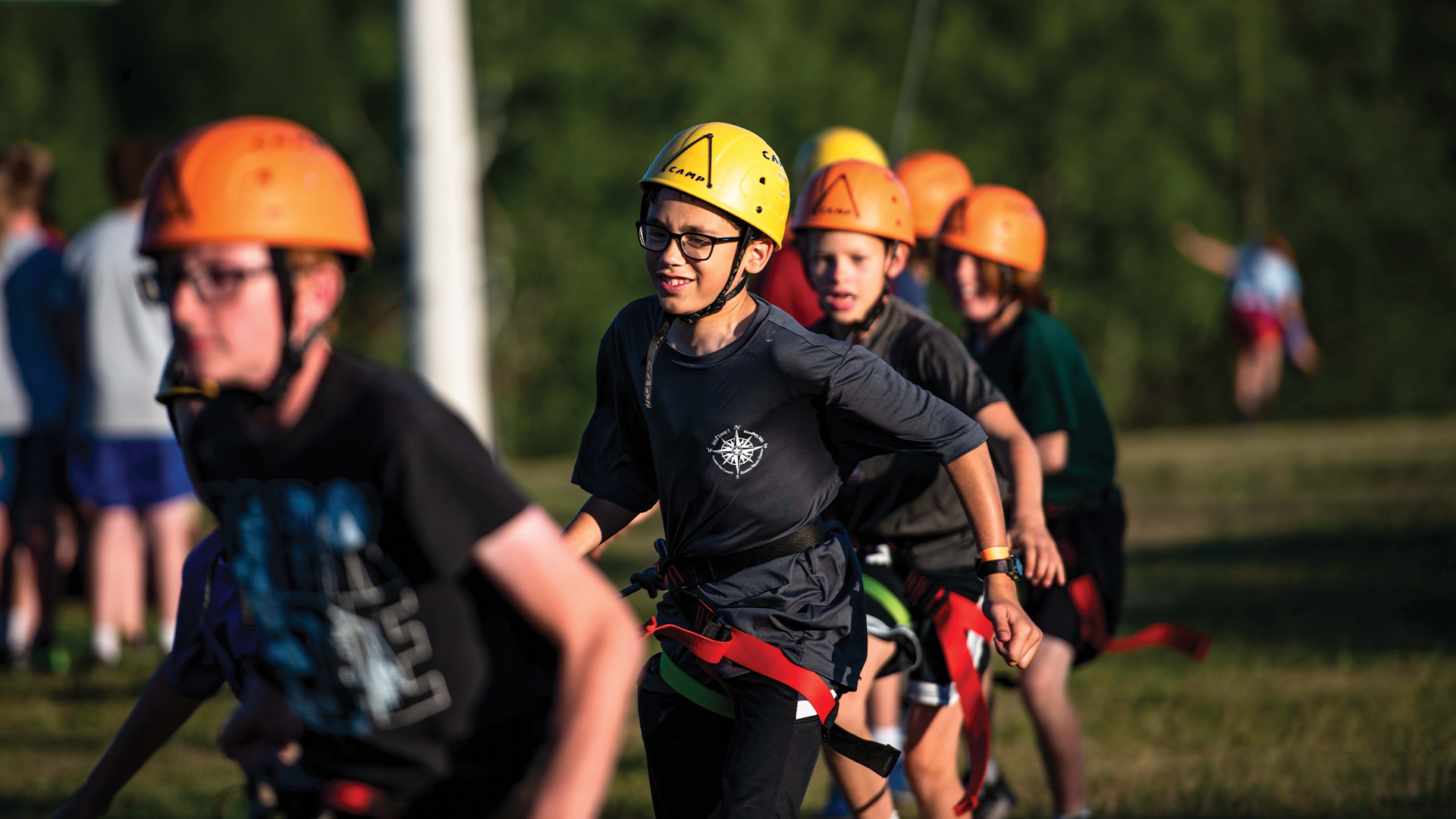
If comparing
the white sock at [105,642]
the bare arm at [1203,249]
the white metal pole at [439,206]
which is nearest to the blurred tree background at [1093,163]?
the bare arm at [1203,249]

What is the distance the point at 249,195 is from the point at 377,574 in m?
0.68

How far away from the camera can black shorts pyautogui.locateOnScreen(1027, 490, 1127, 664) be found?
18.1 feet

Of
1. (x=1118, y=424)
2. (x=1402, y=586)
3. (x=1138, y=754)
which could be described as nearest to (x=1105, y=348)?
(x=1118, y=424)

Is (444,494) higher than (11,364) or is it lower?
higher

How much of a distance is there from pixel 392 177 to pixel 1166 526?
2108 centimetres

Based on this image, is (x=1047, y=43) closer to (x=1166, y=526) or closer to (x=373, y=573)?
(x=1166, y=526)

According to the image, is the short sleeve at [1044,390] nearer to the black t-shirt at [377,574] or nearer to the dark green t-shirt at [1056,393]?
the dark green t-shirt at [1056,393]

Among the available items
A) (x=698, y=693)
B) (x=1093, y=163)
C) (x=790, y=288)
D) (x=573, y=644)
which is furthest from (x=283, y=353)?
(x=1093, y=163)

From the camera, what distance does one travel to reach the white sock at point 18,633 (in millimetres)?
8914

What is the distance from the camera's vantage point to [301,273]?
269 cm

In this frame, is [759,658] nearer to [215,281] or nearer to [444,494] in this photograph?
[444,494]

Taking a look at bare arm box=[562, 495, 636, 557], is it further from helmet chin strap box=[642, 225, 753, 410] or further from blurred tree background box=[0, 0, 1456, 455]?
blurred tree background box=[0, 0, 1456, 455]

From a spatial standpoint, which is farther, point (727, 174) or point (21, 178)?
point (21, 178)

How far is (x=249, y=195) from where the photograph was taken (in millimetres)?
2629
